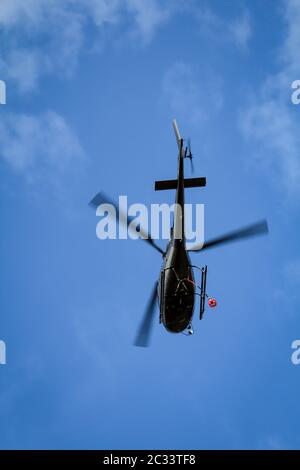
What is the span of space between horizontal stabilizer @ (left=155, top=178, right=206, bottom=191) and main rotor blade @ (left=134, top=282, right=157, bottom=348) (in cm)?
569

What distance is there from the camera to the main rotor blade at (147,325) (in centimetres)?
3838

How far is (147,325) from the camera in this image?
38.8 m

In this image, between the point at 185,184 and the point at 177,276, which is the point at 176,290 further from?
the point at 185,184

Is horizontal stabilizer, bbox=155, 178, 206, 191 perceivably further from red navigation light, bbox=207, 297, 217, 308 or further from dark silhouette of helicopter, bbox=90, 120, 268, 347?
red navigation light, bbox=207, 297, 217, 308

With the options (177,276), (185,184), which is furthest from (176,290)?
(185,184)

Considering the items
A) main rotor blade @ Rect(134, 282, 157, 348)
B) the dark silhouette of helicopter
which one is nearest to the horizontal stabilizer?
the dark silhouette of helicopter

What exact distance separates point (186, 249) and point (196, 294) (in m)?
2.49

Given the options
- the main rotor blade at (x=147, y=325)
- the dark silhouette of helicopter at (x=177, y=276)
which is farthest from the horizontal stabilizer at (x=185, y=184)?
the main rotor blade at (x=147, y=325)

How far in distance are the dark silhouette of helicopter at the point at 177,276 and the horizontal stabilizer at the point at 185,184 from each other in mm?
1649

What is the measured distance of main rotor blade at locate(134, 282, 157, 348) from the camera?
38.4 meters

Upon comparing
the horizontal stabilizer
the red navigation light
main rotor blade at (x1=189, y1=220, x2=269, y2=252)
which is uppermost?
the horizontal stabilizer
